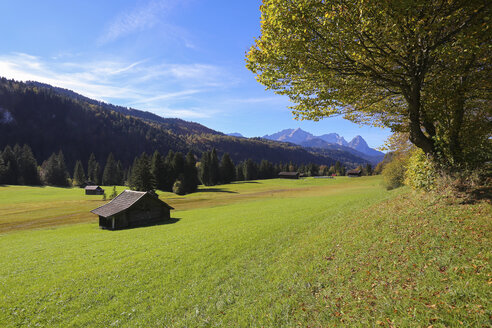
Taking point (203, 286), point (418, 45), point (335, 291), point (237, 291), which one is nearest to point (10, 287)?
point (203, 286)

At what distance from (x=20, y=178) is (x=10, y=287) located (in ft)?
429

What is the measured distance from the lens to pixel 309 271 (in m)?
9.36

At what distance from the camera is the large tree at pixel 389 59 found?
27.2 ft

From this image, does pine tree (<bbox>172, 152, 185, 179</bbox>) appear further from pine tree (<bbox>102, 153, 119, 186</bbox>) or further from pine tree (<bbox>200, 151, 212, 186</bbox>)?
pine tree (<bbox>102, 153, 119, 186</bbox>)

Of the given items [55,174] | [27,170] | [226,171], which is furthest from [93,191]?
[27,170]

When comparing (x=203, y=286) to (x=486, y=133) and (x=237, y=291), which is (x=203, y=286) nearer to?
(x=237, y=291)

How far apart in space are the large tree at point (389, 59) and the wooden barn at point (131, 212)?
30.8 metres

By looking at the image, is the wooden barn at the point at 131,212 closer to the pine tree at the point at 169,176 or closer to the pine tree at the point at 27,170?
the pine tree at the point at 169,176

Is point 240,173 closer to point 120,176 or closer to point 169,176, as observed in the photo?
point 169,176

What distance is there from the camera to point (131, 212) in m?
34.1

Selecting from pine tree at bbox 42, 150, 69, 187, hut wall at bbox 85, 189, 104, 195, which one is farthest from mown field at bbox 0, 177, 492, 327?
pine tree at bbox 42, 150, 69, 187

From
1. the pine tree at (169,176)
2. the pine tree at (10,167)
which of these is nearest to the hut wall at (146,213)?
the pine tree at (169,176)

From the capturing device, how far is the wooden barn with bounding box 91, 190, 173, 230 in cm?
3294

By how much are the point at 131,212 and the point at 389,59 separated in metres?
35.8
